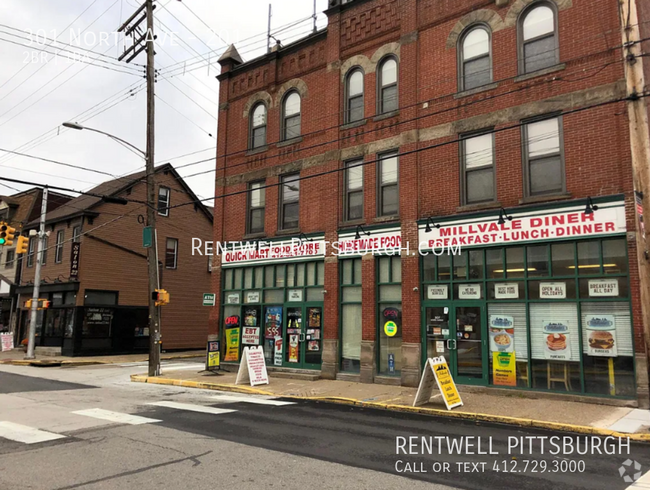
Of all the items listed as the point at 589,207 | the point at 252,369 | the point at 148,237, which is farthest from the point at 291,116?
the point at 589,207

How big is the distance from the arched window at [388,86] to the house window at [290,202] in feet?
13.8

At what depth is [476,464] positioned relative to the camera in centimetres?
715

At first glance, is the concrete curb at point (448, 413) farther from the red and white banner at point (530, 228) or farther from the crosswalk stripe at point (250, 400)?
the red and white banner at point (530, 228)

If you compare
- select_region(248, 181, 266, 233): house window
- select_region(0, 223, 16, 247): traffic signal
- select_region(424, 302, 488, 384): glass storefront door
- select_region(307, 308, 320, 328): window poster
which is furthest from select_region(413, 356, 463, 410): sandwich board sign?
select_region(0, 223, 16, 247): traffic signal

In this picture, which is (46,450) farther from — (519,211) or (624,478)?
(519,211)

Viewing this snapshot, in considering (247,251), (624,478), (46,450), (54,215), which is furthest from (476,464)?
(54,215)

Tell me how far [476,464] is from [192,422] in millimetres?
5432

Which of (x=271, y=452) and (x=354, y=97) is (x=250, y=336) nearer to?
(x=354, y=97)

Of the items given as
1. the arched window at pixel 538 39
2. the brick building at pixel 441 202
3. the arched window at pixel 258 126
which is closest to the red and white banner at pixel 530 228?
the brick building at pixel 441 202

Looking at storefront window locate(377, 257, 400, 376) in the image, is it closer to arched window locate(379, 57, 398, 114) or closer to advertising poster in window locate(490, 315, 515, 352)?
advertising poster in window locate(490, 315, 515, 352)

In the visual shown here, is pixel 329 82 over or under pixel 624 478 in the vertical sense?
over

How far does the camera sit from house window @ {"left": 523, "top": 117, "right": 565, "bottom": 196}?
13.4 m

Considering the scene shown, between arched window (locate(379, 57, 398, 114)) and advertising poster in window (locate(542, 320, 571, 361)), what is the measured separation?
27.6 feet

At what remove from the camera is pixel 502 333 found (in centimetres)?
1366
